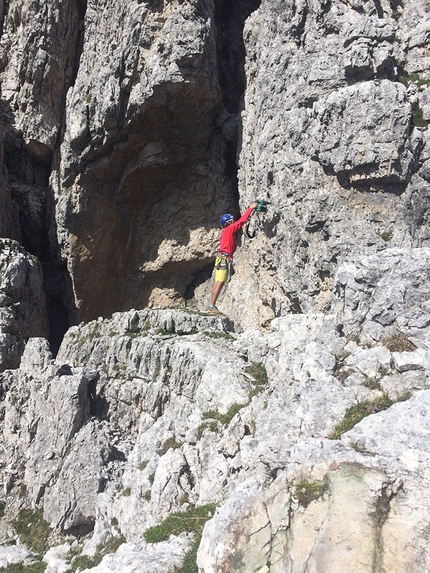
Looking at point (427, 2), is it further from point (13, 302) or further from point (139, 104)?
point (13, 302)

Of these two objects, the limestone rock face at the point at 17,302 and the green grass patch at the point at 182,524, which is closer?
the green grass patch at the point at 182,524

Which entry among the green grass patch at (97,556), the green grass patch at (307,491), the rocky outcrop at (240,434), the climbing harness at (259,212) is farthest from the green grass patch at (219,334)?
the green grass patch at (307,491)

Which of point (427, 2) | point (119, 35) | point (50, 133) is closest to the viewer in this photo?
point (427, 2)

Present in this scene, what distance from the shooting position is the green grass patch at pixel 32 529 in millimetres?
10433

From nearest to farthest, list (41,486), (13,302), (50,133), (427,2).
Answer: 1. (41,486)
2. (427,2)
3. (13,302)
4. (50,133)

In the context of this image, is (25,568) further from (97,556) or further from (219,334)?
(219,334)

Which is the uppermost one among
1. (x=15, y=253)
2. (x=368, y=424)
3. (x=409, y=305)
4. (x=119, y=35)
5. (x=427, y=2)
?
(x=119, y=35)

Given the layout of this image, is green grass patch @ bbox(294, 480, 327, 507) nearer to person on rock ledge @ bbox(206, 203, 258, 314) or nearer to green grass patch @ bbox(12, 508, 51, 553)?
green grass patch @ bbox(12, 508, 51, 553)

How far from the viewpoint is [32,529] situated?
11.0 metres

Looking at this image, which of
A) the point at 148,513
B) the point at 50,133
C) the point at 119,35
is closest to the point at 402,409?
the point at 148,513

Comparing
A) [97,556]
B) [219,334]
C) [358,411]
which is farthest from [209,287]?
[358,411]

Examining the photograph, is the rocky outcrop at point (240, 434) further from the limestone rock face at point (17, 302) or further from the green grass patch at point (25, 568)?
the limestone rock face at point (17, 302)

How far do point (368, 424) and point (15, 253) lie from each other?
16.1 m

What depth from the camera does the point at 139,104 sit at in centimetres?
1758
